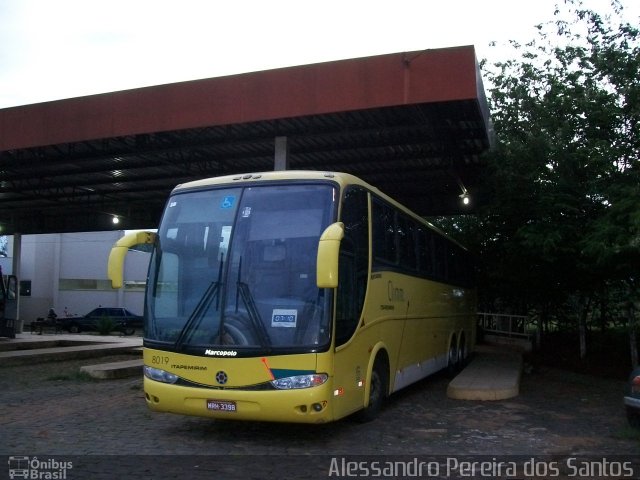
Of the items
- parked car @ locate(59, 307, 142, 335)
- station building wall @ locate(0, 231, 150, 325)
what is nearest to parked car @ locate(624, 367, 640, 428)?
parked car @ locate(59, 307, 142, 335)

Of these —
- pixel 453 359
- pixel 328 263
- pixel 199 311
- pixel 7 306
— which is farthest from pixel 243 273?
pixel 7 306

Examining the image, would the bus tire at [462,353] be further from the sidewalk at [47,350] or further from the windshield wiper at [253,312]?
the sidewalk at [47,350]

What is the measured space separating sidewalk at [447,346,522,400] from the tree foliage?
2672 mm

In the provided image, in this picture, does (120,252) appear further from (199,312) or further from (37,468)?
(37,468)

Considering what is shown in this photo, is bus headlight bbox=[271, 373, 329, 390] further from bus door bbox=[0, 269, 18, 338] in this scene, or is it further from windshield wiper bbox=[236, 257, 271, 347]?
bus door bbox=[0, 269, 18, 338]

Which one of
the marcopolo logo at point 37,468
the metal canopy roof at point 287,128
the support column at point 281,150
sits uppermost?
the metal canopy roof at point 287,128

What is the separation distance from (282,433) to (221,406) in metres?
1.39

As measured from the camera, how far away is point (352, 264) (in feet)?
25.8

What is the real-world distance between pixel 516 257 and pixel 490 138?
322 cm

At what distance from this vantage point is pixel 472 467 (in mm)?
6680

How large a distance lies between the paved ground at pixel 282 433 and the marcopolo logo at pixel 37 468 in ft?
0.55

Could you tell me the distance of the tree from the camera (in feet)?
40.6

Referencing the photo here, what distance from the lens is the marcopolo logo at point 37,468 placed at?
6102mm

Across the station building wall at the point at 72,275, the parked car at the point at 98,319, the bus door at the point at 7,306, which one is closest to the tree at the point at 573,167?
the bus door at the point at 7,306
